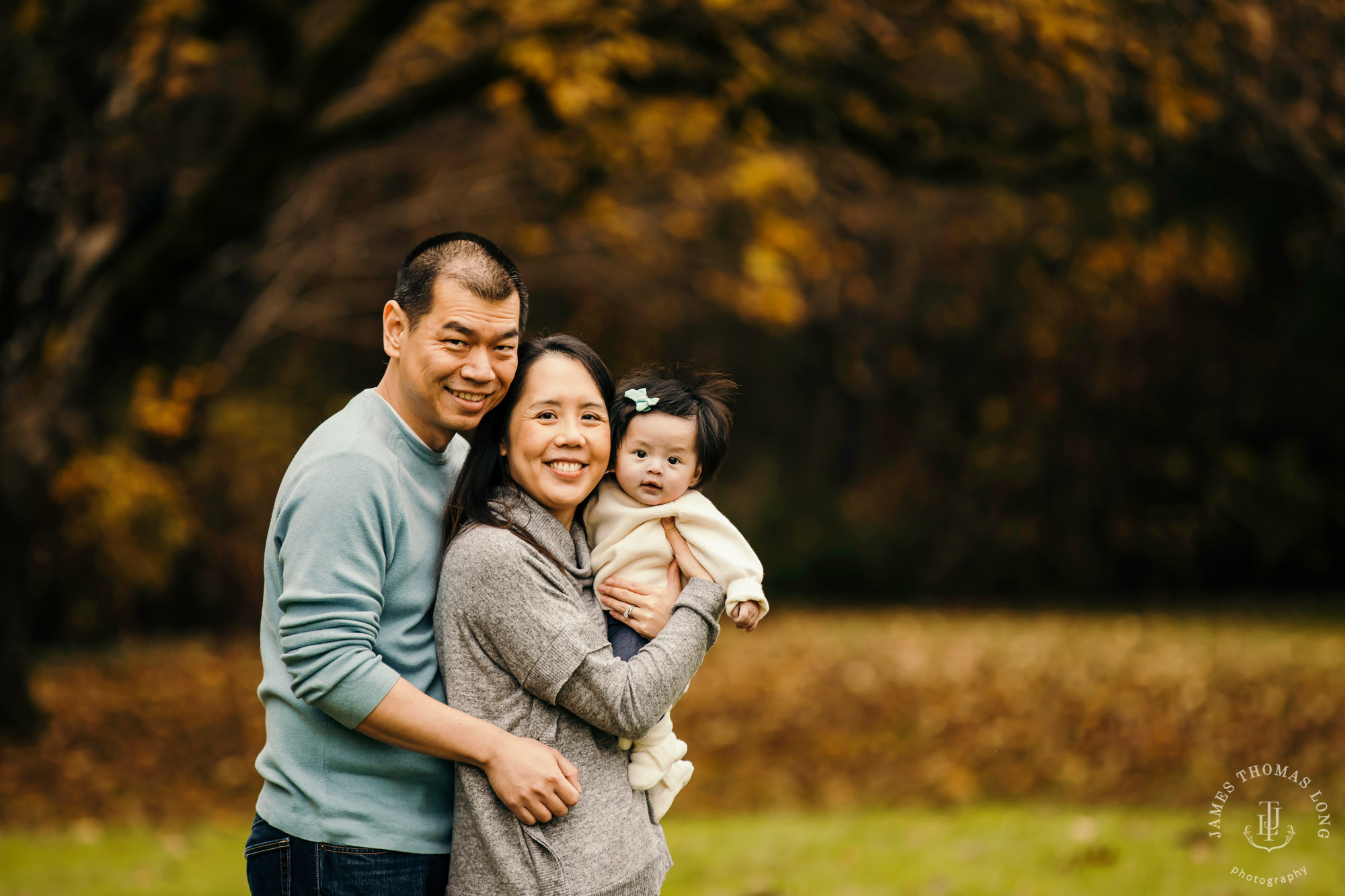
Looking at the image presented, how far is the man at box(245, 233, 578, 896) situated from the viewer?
2074 millimetres

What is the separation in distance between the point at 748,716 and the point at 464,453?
6813 millimetres

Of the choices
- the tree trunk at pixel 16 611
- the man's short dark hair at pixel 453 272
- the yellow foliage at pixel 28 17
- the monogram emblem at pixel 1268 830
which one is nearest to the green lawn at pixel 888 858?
the monogram emblem at pixel 1268 830

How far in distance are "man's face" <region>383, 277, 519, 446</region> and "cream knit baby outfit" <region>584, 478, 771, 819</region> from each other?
390mm

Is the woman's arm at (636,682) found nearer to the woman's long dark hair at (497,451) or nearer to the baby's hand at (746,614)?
the baby's hand at (746,614)

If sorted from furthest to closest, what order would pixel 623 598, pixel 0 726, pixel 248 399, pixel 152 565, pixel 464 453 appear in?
1. pixel 248 399
2. pixel 152 565
3. pixel 0 726
4. pixel 464 453
5. pixel 623 598

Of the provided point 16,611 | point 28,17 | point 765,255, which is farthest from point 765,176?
point 16,611

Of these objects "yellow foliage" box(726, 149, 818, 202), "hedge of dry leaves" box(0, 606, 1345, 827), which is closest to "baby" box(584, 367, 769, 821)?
"hedge of dry leaves" box(0, 606, 1345, 827)

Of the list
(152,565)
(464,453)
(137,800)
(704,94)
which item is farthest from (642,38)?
(152,565)

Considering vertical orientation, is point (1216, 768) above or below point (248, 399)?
below

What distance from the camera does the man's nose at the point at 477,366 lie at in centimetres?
229

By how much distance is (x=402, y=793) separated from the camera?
7.27 feet

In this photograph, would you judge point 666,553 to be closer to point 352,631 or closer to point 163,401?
point 352,631

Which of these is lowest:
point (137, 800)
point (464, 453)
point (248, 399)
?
point (137, 800)

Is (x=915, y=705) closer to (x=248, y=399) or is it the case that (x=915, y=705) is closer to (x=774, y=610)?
(x=774, y=610)
